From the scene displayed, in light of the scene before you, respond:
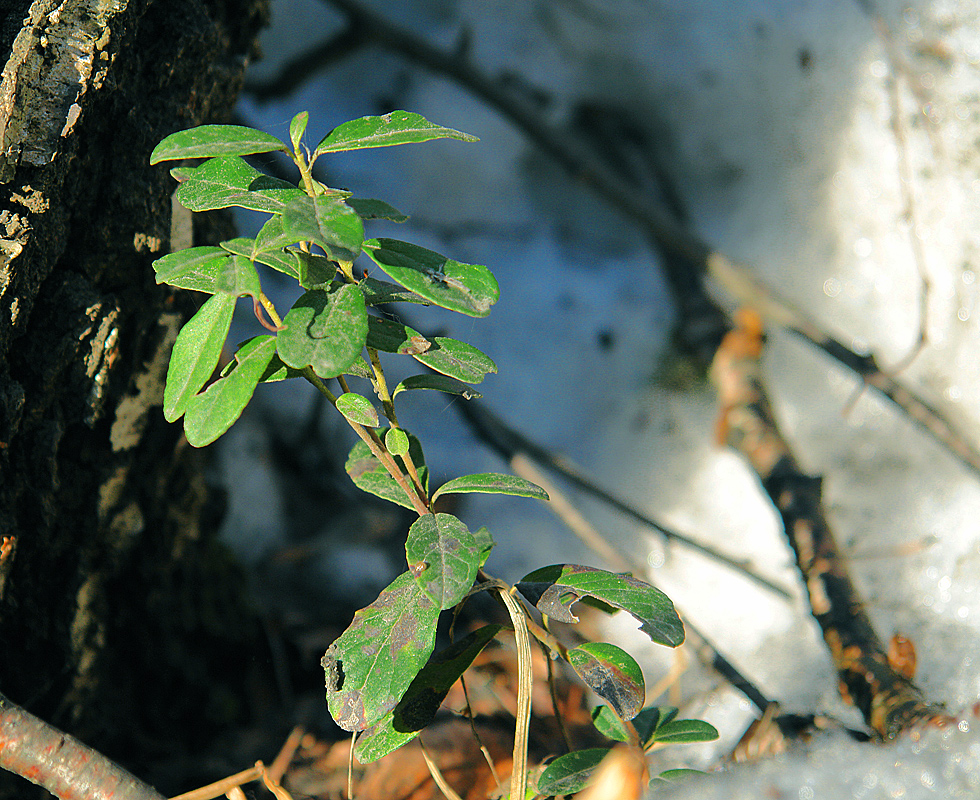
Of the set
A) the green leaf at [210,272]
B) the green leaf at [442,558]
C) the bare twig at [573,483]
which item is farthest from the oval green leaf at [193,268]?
the bare twig at [573,483]

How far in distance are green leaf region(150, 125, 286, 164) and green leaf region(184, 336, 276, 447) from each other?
5.8 inches

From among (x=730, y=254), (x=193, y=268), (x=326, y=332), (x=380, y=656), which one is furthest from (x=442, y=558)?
(x=730, y=254)

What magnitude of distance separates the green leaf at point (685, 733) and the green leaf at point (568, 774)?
0.23 feet

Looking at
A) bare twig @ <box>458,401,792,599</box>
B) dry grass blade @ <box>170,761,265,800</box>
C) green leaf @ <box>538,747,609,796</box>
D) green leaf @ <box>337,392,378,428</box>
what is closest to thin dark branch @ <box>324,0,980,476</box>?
bare twig @ <box>458,401,792,599</box>

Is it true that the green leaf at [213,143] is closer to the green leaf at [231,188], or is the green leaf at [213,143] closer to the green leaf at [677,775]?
the green leaf at [231,188]

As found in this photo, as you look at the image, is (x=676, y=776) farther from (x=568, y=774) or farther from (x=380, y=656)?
(x=380, y=656)

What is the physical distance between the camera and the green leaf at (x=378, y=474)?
66 centimetres

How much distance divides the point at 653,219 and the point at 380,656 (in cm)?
120

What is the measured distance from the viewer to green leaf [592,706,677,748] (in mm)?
663

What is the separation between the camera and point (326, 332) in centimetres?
51

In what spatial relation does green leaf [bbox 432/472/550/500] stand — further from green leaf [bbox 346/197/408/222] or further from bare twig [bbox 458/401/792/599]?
bare twig [bbox 458/401/792/599]

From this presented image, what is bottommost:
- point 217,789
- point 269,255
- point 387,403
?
point 217,789

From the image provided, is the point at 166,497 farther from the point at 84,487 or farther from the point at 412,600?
the point at 412,600

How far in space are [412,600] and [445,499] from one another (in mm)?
879
